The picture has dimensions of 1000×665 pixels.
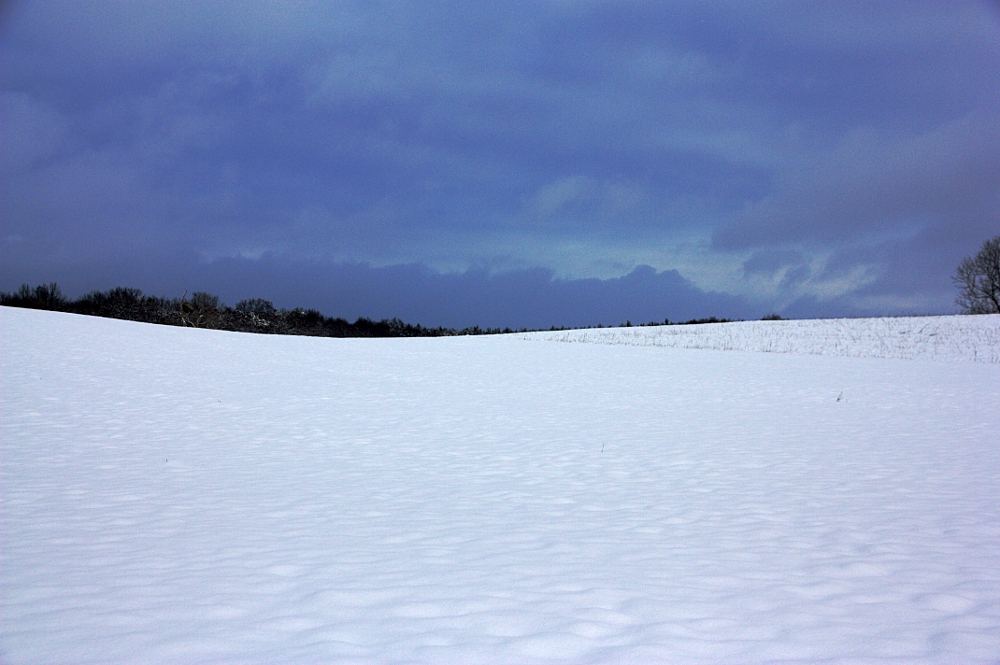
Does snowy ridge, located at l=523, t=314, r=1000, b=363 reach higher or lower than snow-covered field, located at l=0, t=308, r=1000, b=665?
higher

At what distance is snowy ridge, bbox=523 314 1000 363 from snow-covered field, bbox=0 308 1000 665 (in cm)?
1612

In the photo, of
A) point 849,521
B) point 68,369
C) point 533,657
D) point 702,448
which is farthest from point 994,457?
point 68,369

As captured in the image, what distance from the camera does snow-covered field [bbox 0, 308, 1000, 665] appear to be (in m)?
3.61

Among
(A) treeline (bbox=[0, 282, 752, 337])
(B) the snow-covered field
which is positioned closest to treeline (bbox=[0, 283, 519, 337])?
(A) treeline (bbox=[0, 282, 752, 337])

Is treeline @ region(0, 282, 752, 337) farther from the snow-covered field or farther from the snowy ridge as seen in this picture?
the snow-covered field

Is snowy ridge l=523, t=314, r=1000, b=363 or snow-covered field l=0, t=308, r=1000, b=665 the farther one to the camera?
snowy ridge l=523, t=314, r=1000, b=363

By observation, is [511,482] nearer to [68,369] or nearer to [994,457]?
[994,457]

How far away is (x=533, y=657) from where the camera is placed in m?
3.36

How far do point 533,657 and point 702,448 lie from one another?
7.20m

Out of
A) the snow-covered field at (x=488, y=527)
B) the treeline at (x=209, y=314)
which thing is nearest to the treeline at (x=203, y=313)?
the treeline at (x=209, y=314)

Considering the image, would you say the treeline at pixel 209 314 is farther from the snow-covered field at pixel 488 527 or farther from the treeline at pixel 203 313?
the snow-covered field at pixel 488 527

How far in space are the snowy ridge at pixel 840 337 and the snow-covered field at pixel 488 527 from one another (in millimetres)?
16121

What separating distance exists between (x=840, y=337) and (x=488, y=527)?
3457 centimetres

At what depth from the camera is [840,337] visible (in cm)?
3453
